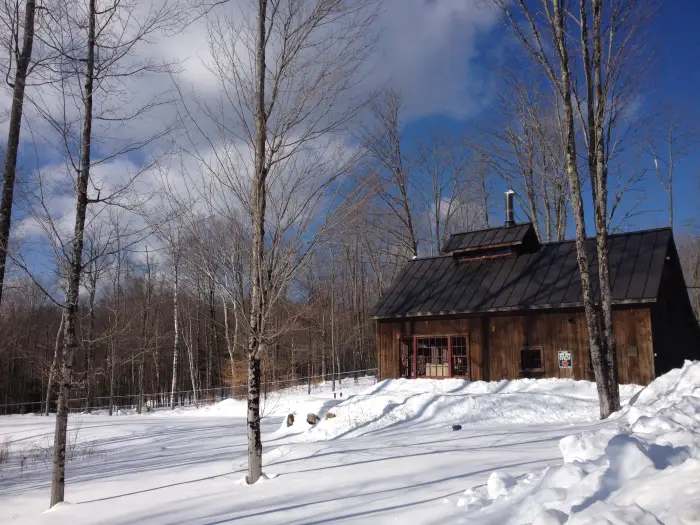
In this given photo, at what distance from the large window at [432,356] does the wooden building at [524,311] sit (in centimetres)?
4

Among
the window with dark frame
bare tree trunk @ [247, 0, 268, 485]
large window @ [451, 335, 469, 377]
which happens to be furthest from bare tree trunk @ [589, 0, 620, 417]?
large window @ [451, 335, 469, 377]

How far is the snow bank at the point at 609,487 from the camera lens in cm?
314

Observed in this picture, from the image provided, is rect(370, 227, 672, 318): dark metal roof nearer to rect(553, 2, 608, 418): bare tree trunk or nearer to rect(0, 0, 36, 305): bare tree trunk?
rect(553, 2, 608, 418): bare tree trunk

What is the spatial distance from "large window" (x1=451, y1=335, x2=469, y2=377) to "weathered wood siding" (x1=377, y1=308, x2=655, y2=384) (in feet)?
0.80

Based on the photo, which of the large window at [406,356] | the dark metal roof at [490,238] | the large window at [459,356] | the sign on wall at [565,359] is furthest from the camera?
the dark metal roof at [490,238]

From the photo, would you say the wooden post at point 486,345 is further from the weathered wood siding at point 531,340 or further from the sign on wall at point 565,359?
the sign on wall at point 565,359

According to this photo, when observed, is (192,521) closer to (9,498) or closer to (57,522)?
(57,522)

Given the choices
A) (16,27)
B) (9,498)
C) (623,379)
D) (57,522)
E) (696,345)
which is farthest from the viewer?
(696,345)

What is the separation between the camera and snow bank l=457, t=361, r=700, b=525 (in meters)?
3.14

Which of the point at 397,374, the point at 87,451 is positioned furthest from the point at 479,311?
the point at 87,451

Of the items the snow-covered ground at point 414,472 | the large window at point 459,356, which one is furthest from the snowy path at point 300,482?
the large window at point 459,356

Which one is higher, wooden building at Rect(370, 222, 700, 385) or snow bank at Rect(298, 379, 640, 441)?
wooden building at Rect(370, 222, 700, 385)

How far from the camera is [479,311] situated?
19000mm

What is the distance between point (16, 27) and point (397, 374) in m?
15.8
